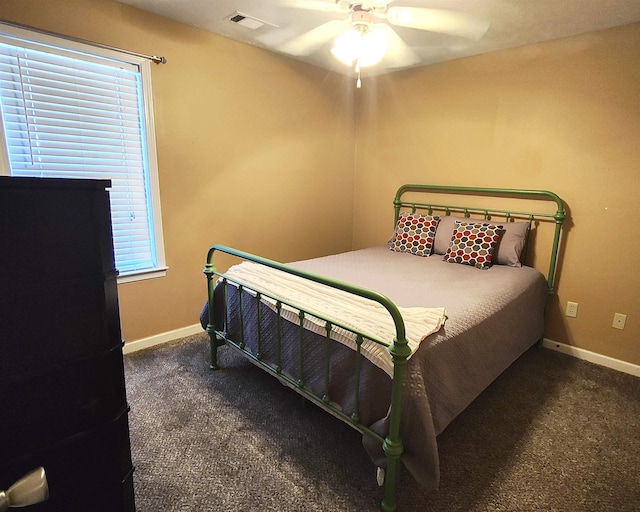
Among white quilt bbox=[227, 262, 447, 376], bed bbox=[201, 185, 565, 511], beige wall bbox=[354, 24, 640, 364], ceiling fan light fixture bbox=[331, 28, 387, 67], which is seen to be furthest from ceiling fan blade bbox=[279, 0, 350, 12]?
white quilt bbox=[227, 262, 447, 376]

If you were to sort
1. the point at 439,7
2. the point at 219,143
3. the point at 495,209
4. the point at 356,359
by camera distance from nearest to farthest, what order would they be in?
the point at 356,359
the point at 439,7
the point at 219,143
the point at 495,209

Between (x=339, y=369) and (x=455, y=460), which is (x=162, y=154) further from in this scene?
(x=455, y=460)

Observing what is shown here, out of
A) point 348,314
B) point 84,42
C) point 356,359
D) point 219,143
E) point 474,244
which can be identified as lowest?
point 356,359

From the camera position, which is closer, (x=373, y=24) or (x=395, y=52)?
(x=373, y=24)

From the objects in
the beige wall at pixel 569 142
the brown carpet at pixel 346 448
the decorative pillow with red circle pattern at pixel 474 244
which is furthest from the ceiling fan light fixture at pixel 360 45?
the brown carpet at pixel 346 448

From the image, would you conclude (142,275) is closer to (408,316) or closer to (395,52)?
(408,316)

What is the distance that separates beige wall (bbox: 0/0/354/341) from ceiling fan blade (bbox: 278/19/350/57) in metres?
0.18

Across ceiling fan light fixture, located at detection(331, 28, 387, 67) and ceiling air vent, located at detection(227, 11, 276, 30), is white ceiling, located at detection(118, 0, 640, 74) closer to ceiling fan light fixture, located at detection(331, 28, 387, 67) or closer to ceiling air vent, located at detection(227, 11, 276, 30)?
ceiling air vent, located at detection(227, 11, 276, 30)

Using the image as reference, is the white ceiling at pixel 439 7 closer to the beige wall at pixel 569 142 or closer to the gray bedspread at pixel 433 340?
the beige wall at pixel 569 142

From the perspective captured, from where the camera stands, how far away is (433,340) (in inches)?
59.3

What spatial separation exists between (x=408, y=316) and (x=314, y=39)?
2.12m

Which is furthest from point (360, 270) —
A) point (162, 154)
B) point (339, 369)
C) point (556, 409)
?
point (162, 154)

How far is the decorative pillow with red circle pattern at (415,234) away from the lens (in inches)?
117

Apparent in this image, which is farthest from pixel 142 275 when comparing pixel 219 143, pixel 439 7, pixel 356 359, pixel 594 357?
pixel 594 357
